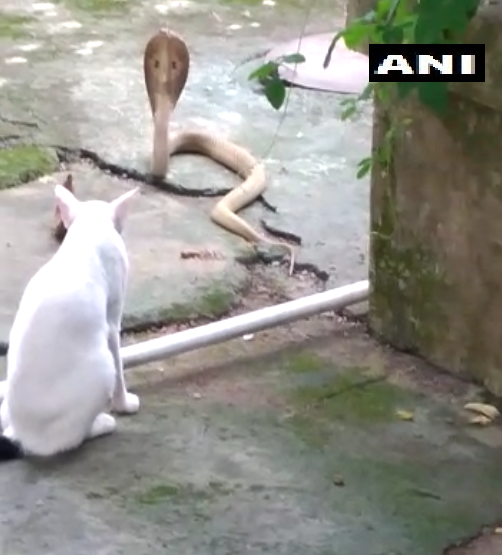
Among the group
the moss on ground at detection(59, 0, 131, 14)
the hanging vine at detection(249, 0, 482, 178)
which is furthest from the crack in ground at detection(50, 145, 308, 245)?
the moss on ground at detection(59, 0, 131, 14)

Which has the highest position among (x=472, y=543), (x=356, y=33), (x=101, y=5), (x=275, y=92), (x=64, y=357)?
(x=356, y=33)

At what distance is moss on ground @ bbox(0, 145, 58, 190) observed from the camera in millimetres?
3756

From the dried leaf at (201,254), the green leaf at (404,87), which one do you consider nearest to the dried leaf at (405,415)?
the green leaf at (404,87)

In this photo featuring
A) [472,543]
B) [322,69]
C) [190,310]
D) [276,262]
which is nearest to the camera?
[472,543]

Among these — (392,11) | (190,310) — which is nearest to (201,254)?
(190,310)

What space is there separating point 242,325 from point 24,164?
137cm

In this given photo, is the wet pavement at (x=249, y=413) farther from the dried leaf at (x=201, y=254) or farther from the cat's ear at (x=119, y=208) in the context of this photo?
the cat's ear at (x=119, y=208)

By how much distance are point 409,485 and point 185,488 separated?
38 centimetres

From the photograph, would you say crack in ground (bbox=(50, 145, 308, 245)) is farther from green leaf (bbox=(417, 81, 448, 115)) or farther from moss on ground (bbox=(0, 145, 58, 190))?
green leaf (bbox=(417, 81, 448, 115))

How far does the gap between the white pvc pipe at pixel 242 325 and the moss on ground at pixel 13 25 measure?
2.98 m

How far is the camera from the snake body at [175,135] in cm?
382

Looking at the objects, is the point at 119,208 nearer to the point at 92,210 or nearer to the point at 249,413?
the point at 92,210

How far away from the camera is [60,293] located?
232 centimetres

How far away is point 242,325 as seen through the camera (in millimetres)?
2727
